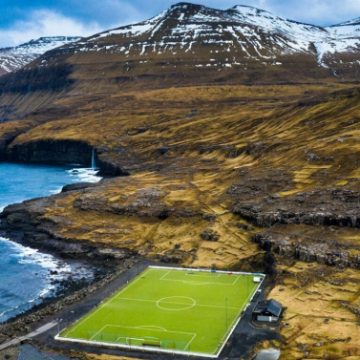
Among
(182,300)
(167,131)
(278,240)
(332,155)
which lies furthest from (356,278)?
(167,131)

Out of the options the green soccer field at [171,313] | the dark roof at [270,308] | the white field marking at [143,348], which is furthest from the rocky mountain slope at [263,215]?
the white field marking at [143,348]

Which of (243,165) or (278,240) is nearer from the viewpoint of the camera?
(278,240)

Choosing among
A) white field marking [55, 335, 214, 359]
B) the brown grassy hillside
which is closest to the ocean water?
the brown grassy hillside

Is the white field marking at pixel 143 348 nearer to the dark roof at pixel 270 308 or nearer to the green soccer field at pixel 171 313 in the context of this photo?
the green soccer field at pixel 171 313

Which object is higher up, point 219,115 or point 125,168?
point 219,115

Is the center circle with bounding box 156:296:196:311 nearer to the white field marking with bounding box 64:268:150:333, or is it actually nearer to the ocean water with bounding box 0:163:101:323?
the white field marking with bounding box 64:268:150:333

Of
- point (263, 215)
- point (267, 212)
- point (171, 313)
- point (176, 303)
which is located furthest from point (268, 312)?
point (267, 212)

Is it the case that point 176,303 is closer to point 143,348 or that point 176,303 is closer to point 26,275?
point 143,348

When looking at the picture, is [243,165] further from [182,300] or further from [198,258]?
[182,300]

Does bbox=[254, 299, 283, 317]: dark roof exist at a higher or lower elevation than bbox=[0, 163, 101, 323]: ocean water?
higher
